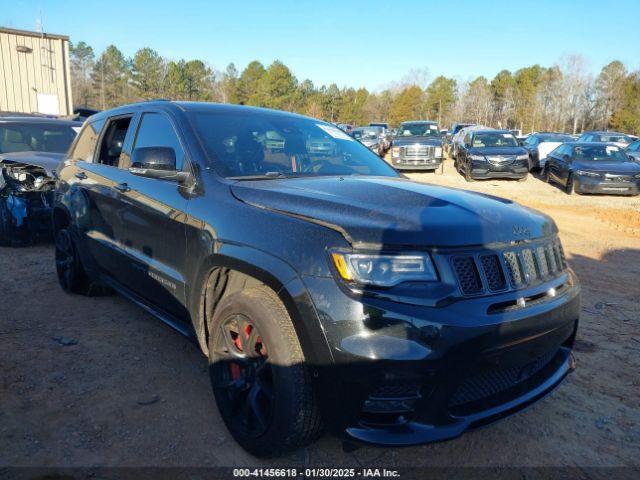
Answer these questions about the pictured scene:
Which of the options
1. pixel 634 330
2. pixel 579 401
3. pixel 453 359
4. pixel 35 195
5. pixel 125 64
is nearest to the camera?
pixel 453 359

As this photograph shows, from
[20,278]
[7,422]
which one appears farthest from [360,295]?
[20,278]

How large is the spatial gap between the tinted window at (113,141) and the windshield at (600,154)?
1374 cm

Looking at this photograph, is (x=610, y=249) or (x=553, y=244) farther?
(x=610, y=249)

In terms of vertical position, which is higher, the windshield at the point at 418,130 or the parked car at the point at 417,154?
the windshield at the point at 418,130

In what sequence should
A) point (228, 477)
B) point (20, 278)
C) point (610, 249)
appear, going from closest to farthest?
point (228, 477) → point (20, 278) → point (610, 249)

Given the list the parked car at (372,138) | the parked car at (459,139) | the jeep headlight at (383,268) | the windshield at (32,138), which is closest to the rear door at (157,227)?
the jeep headlight at (383,268)

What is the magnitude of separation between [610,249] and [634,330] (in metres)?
3.94

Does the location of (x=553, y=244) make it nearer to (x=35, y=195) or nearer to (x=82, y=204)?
(x=82, y=204)

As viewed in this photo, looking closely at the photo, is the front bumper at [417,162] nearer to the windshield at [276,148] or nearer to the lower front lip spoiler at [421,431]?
the windshield at [276,148]

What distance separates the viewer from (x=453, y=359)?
79.7 inches

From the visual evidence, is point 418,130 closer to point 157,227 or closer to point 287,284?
point 157,227

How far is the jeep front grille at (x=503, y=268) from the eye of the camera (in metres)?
2.14

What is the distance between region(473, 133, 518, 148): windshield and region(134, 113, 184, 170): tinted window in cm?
1513

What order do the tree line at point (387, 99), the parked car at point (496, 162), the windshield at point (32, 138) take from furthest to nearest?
1. the tree line at point (387, 99)
2. the parked car at point (496, 162)
3. the windshield at point (32, 138)
